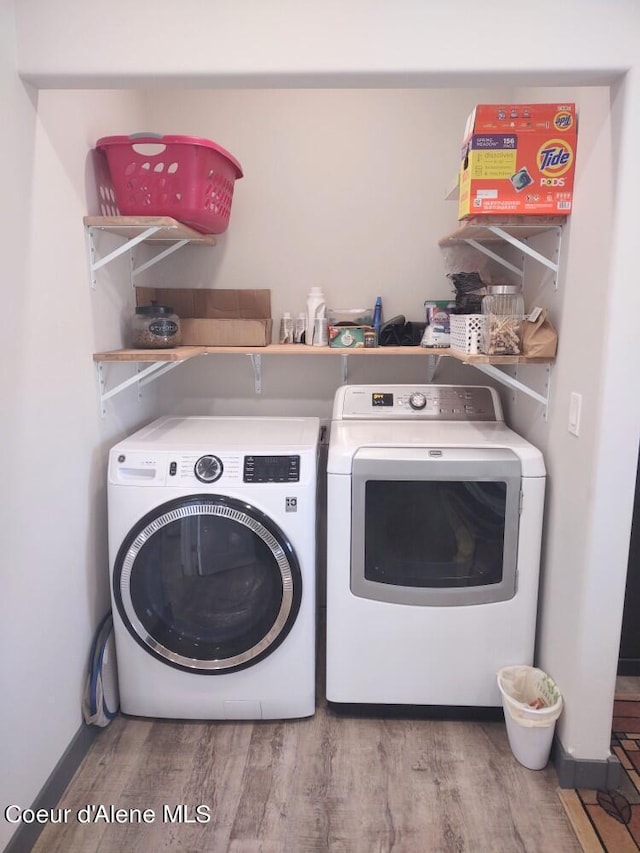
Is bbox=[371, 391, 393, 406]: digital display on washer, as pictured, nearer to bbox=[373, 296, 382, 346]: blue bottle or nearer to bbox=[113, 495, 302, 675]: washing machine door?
bbox=[373, 296, 382, 346]: blue bottle

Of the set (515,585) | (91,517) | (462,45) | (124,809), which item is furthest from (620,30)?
(124,809)

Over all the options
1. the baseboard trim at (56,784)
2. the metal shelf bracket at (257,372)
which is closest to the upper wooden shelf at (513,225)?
the metal shelf bracket at (257,372)

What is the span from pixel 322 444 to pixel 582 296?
1.18 metres

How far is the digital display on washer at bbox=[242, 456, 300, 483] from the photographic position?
6.80 ft

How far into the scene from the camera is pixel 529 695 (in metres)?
2.13

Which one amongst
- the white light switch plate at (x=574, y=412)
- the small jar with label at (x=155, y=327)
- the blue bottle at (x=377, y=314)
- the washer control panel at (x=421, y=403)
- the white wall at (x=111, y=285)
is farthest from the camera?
the blue bottle at (x=377, y=314)

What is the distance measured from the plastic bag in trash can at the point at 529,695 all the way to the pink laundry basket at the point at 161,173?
192 cm

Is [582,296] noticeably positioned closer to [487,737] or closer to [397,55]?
[397,55]

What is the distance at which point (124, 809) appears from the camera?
6.04 ft

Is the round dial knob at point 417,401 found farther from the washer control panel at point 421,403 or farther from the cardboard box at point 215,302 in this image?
the cardboard box at point 215,302

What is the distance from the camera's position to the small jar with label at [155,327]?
A: 2.32m

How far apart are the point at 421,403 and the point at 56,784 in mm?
1794

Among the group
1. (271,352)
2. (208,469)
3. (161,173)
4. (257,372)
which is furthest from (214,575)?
(161,173)

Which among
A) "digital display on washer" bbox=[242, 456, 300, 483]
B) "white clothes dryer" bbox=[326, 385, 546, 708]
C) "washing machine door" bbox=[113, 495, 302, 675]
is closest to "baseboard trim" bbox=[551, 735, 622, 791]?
"white clothes dryer" bbox=[326, 385, 546, 708]
